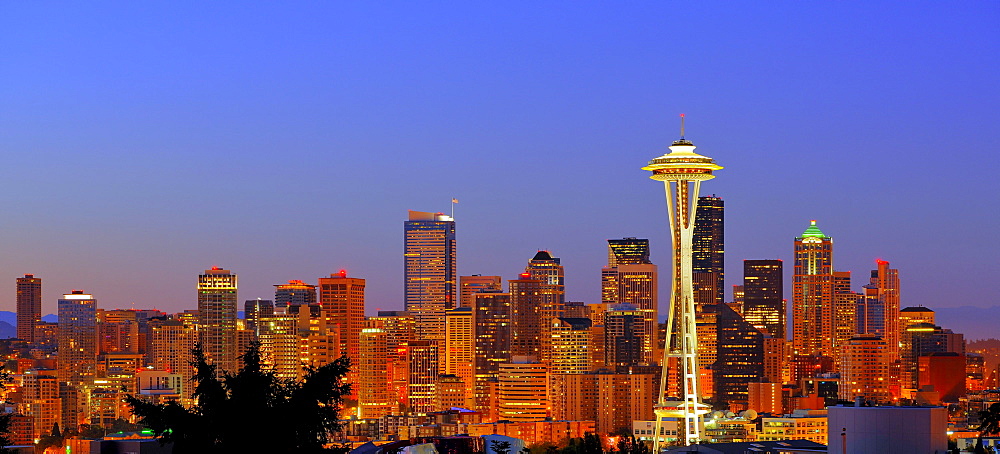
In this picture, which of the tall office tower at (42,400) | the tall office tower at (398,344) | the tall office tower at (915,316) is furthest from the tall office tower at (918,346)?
the tall office tower at (42,400)

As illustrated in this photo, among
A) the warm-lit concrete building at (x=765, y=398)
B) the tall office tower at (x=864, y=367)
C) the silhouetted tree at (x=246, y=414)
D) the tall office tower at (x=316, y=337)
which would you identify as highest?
the silhouetted tree at (x=246, y=414)

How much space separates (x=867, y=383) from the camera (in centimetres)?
16762

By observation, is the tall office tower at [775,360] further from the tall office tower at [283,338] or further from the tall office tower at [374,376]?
the tall office tower at [283,338]

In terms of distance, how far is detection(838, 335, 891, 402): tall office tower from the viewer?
16625 cm

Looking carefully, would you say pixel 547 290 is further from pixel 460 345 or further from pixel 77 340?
pixel 77 340

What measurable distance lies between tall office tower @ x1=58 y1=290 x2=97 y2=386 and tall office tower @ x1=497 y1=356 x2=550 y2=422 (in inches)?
1828

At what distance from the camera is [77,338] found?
7456 inches

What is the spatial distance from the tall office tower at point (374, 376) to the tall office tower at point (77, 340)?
28.4 metres

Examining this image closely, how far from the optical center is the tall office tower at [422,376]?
551ft

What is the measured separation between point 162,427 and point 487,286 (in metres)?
178

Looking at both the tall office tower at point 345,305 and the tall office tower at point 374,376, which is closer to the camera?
the tall office tower at point 374,376

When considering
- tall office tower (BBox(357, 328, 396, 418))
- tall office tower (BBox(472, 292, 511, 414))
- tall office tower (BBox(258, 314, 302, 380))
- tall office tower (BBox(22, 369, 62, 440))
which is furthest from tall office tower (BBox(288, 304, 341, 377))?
tall office tower (BBox(22, 369, 62, 440))

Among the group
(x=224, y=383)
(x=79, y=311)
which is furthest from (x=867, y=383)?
(x=224, y=383)

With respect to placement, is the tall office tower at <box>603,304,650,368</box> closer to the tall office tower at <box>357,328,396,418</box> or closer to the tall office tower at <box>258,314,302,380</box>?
the tall office tower at <box>357,328,396,418</box>
